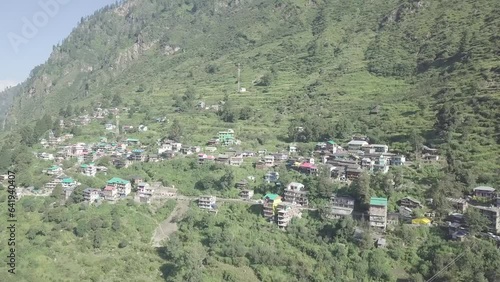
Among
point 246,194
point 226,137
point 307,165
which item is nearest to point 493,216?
point 307,165

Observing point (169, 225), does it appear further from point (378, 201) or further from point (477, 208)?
point (477, 208)

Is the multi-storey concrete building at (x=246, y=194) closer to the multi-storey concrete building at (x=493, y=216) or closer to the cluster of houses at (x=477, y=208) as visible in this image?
the cluster of houses at (x=477, y=208)

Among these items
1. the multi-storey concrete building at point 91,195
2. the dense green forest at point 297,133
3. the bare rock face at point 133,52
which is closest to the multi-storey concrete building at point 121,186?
the multi-storey concrete building at point 91,195

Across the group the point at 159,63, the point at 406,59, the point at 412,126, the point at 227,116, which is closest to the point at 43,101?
the point at 159,63

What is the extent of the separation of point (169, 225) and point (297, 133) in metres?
18.0

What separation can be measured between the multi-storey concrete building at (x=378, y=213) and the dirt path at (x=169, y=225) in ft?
44.9

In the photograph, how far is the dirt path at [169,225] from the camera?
30531 millimetres

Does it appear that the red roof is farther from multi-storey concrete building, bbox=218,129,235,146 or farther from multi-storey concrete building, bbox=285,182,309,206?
multi-storey concrete building, bbox=218,129,235,146

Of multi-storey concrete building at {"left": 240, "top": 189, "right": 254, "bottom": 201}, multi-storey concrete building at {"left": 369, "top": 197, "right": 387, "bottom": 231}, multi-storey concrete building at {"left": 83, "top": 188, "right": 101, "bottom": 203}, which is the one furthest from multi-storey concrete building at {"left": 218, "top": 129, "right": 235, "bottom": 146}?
multi-storey concrete building at {"left": 369, "top": 197, "right": 387, "bottom": 231}

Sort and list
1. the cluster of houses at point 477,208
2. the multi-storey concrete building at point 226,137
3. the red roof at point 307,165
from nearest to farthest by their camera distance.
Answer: the cluster of houses at point 477,208
the red roof at point 307,165
the multi-storey concrete building at point 226,137

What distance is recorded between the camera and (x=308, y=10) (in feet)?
311

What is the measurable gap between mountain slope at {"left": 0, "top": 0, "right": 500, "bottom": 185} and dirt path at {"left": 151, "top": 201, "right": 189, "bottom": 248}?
539 inches

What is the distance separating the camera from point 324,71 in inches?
2603

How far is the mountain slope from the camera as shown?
41281 mm
